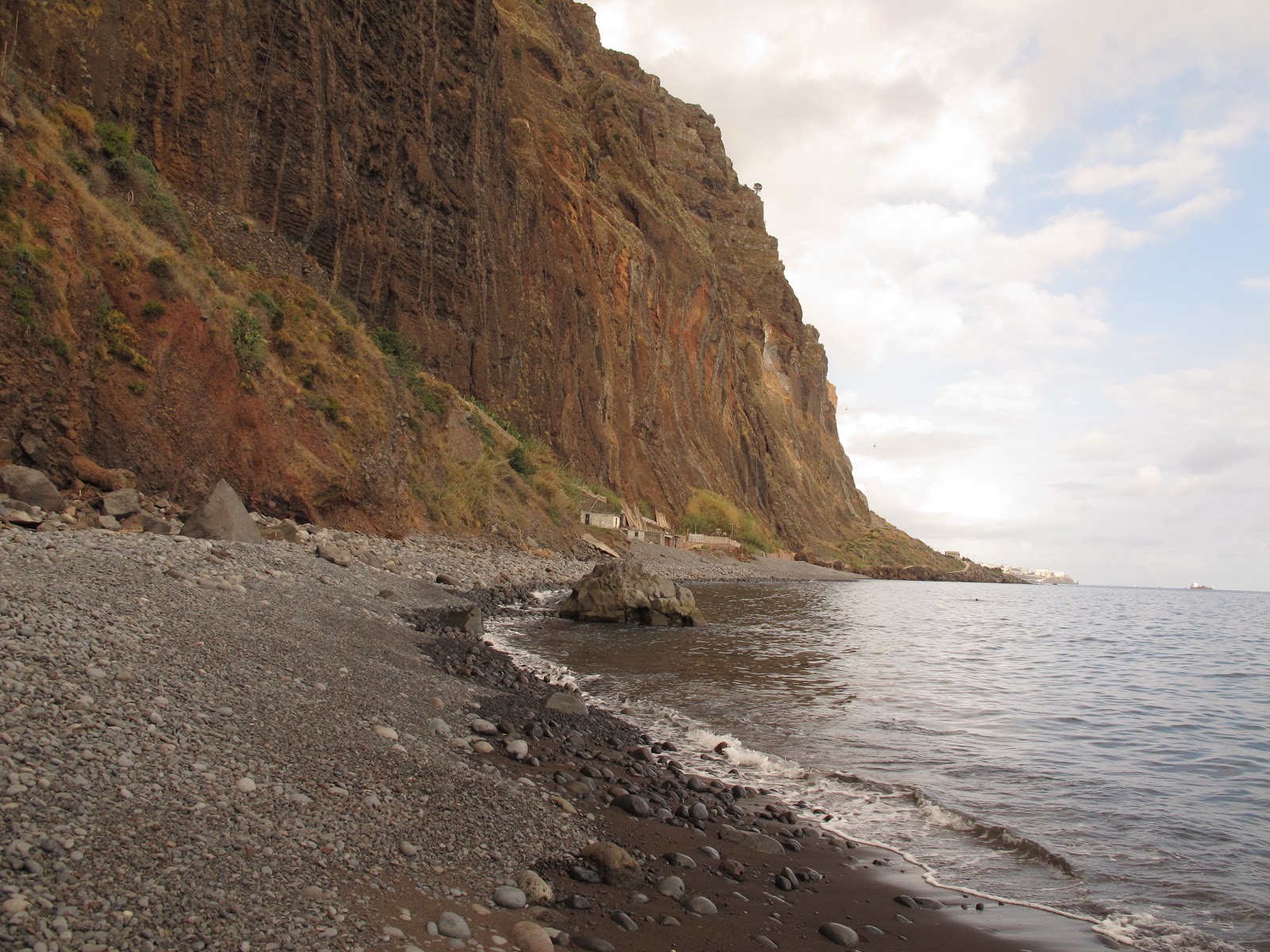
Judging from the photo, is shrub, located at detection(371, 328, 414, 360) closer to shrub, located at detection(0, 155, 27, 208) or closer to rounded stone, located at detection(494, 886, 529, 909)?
shrub, located at detection(0, 155, 27, 208)

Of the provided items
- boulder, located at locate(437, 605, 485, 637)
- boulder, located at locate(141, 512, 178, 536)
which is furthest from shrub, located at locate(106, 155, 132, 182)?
boulder, located at locate(437, 605, 485, 637)

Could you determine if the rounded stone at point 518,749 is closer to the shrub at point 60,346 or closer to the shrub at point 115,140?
the shrub at point 60,346

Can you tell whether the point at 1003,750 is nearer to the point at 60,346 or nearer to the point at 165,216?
the point at 60,346

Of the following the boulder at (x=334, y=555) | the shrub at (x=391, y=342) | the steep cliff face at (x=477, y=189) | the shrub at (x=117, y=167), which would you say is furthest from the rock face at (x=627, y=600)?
the steep cliff face at (x=477, y=189)

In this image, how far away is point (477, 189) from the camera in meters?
38.2

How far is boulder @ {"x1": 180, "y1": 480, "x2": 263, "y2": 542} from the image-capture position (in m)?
12.1

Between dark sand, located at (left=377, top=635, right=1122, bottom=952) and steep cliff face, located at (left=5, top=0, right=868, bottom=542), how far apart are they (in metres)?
21.3

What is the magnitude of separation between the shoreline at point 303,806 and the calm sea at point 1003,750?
76cm

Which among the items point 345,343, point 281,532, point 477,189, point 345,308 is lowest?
point 281,532

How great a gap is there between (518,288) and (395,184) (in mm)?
11737

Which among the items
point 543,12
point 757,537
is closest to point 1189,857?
point 757,537

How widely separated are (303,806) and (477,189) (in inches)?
1502

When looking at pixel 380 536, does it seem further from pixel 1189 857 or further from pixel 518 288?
pixel 518 288

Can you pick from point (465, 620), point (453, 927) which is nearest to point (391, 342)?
point (465, 620)
